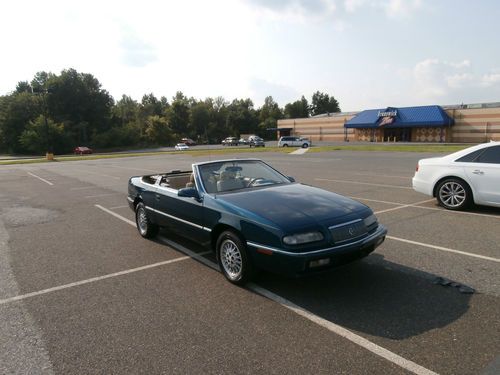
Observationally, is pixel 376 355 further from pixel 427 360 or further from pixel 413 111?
pixel 413 111

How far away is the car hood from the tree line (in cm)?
4550

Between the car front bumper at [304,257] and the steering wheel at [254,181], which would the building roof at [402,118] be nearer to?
the steering wheel at [254,181]

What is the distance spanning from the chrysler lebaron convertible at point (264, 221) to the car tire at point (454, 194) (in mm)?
4344

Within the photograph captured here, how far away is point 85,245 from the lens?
21.1 ft

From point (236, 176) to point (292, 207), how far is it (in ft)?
4.56

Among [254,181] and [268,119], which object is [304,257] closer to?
[254,181]

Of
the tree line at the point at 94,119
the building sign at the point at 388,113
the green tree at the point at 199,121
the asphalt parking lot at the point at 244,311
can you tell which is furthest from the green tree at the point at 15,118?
the asphalt parking lot at the point at 244,311

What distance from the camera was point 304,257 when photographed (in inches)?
148

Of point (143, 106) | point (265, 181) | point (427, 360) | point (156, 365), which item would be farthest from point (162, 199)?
point (143, 106)

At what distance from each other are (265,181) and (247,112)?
10714cm

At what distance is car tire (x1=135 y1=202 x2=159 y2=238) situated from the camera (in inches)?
256

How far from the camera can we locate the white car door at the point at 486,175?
7438 mm

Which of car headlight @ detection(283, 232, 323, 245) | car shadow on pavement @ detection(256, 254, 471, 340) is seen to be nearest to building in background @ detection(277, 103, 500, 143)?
car shadow on pavement @ detection(256, 254, 471, 340)

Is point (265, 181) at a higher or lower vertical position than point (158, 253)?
higher
